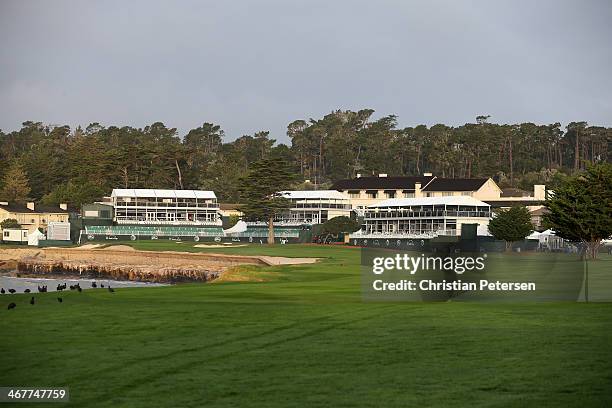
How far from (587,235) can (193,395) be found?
68.7 metres

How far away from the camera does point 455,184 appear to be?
17412cm

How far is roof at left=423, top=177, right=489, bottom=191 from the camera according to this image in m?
171

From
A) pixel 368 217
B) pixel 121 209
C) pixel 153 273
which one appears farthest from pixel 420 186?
pixel 153 273

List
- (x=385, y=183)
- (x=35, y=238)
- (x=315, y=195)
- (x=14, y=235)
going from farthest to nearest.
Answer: (x=385, y=183) < (x=315, y=195) < (x=14, y=235) < (x=35, y=238)

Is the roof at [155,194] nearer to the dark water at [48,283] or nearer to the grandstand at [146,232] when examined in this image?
the grandstand at [146,232]

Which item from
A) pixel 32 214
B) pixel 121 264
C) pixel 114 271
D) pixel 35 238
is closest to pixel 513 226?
pixel 121 264

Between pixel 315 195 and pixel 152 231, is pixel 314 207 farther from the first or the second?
pixel 152 231

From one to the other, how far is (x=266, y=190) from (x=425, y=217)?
1024 inches

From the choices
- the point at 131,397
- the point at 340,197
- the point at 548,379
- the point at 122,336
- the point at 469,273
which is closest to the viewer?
the point at 131,397

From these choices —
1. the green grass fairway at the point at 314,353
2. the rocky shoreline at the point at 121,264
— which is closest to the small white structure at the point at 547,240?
the rocky shoreline at the point at 121,264

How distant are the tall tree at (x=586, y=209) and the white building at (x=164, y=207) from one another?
278 feet

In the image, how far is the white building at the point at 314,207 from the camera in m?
164

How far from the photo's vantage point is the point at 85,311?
98.0 ft

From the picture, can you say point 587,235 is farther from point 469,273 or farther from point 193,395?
point 193,395
